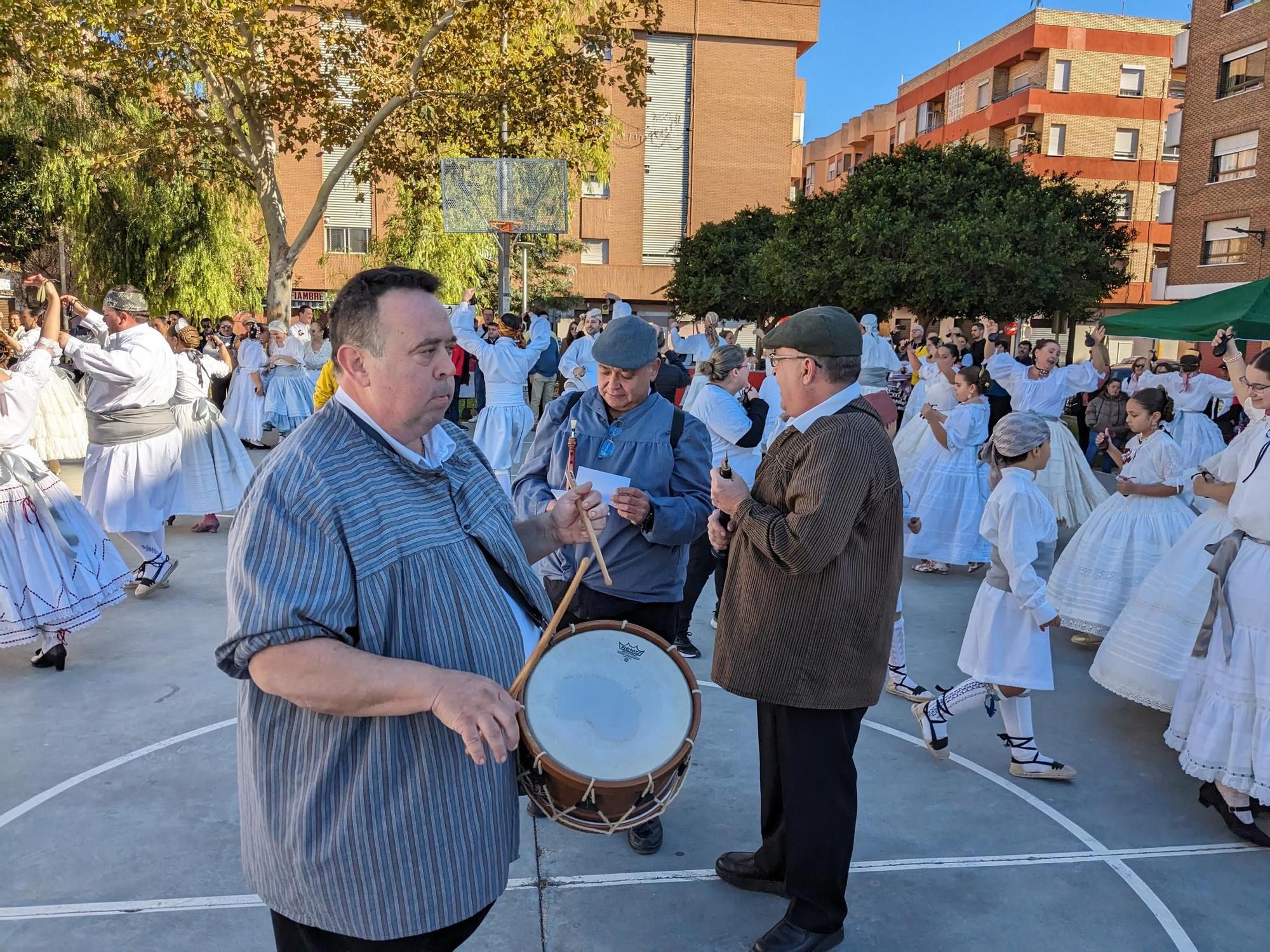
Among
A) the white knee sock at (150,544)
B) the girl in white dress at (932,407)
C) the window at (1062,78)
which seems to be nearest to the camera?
the white knee sock at (150,544)

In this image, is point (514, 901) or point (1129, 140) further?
point (1129, 140)

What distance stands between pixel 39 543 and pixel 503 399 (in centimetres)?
575

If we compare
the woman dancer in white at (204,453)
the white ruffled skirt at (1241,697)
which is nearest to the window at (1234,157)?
the white ruffled skirt at (1241,697)

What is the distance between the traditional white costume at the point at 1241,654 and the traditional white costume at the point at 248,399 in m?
12.6

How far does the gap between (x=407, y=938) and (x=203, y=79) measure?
18545 millimetres

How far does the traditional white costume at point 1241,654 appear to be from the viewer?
384 centimetres

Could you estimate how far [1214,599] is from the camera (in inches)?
158

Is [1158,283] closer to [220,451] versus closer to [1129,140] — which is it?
[1129,140]

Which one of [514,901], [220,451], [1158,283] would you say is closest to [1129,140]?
[1158,283]

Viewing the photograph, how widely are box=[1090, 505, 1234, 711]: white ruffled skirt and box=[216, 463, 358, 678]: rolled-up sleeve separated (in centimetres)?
422

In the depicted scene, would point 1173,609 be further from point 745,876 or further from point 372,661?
point 372,661

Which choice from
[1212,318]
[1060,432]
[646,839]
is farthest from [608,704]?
[1212,318]

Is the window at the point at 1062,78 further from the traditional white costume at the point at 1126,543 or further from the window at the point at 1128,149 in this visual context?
the traditional white costume at the point at 1126,543

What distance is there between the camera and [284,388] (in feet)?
46.4
